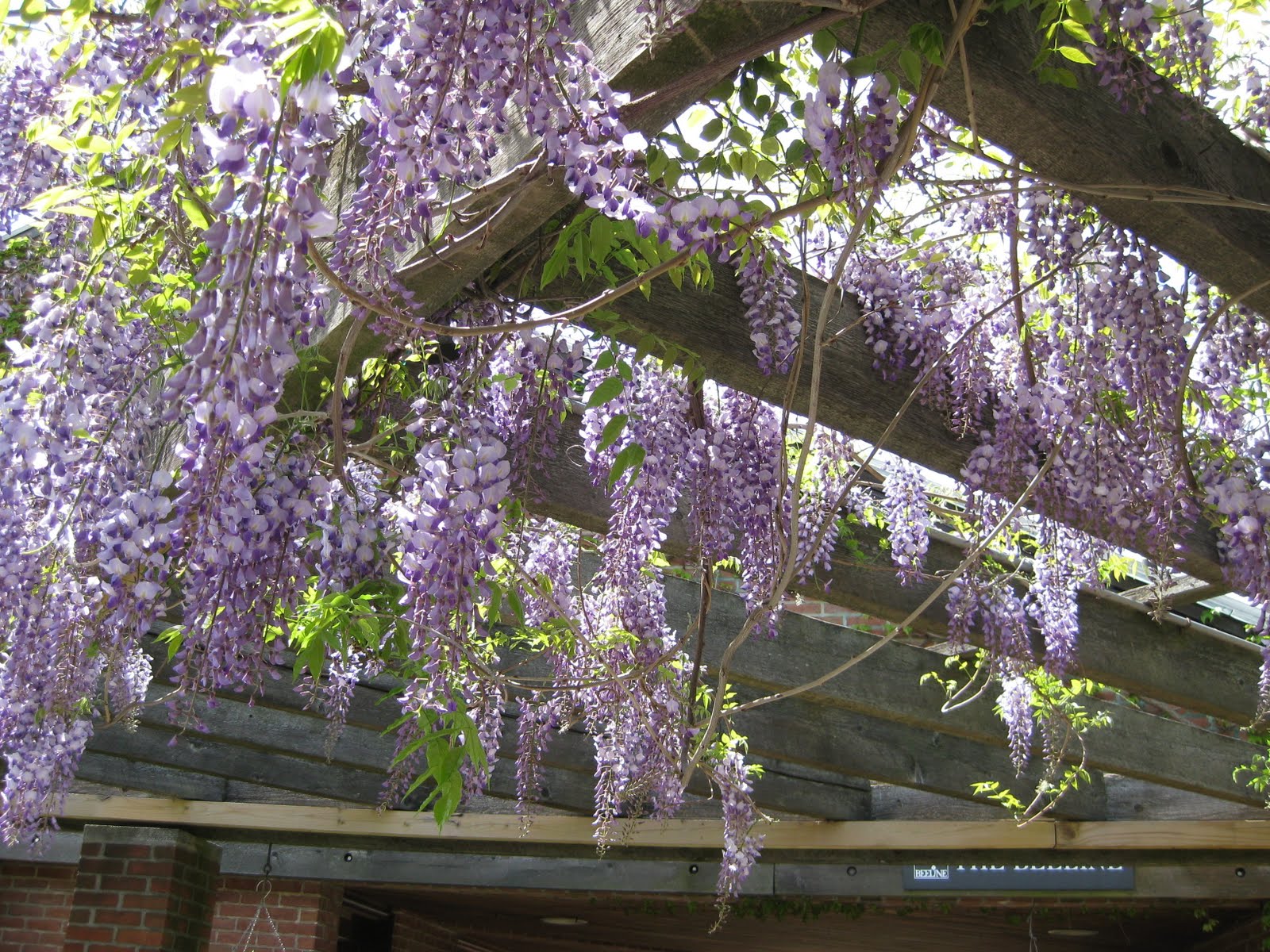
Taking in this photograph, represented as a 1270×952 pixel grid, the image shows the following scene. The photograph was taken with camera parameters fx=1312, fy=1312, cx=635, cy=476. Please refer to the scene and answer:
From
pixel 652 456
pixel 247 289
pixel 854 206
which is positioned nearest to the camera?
pixel 247 289

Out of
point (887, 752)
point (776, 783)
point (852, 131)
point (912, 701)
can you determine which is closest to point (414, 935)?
point (776, 783)

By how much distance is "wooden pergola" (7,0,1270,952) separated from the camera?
165 centimetres

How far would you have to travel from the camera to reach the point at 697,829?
5.21m

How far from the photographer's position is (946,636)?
3.48 metres

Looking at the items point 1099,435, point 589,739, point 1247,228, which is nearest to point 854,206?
point 1247,228

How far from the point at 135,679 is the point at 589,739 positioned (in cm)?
163

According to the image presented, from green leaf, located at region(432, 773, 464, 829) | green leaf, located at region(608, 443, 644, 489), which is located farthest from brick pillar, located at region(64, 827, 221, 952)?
green leaf, located at region(608, 443, 644, 489)

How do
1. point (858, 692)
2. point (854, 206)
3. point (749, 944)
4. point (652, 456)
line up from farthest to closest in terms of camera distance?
point (749, 944), point (858, 692), point (652, 456), point (854, 206)

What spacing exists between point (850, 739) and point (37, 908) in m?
4.28

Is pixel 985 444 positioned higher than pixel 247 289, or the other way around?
pixel 985 444

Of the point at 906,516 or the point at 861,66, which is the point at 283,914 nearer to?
the point at 906,516

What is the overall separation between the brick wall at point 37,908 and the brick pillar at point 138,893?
1374mm

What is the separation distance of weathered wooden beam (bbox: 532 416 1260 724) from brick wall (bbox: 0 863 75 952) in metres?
4.25

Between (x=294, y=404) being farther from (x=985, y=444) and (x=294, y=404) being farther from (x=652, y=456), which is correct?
(x=985, y=444)
